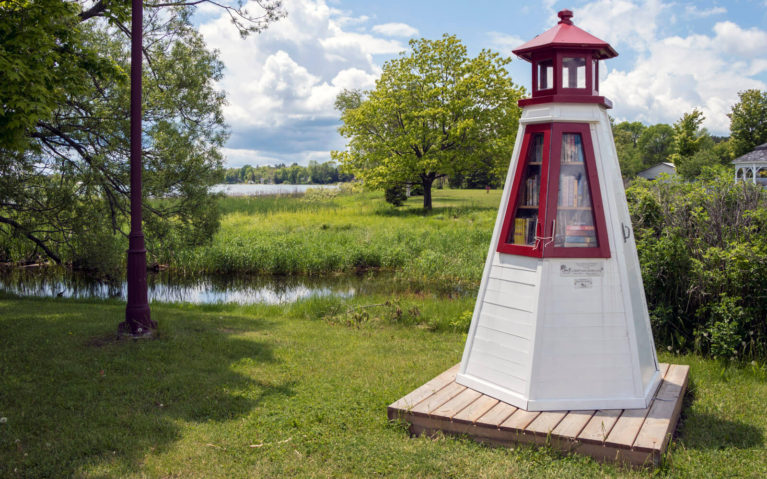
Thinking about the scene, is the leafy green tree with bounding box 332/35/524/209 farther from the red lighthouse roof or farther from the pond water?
the red lighthouse roof

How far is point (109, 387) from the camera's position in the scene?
631 cm

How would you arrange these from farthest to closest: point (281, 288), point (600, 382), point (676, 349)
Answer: point (281, 288) → point (676, 349) → point (600, 382)

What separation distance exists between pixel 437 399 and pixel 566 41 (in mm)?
3764

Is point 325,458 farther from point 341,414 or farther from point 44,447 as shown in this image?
point 44,447

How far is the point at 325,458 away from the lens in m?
4.78

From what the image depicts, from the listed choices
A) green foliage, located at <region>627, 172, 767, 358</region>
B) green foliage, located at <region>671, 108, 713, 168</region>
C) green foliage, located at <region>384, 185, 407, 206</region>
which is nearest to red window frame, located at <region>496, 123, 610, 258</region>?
green foliage, located at <region>627, 172, 767, 358</region>

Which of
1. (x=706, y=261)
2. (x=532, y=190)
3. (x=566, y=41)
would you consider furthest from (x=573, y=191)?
(x=706, y=261)

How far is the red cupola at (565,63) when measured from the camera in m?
5.45

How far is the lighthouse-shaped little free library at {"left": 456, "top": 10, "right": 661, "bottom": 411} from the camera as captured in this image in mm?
5316

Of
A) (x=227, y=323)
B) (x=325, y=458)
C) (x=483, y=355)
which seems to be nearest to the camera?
(x=325, y=458)

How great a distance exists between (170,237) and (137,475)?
33.0 feet

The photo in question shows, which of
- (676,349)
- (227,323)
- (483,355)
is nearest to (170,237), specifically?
(227,323)

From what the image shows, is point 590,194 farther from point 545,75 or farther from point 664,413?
point 664,413

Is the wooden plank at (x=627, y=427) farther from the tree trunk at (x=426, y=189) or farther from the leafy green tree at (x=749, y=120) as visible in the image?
the leafy green tree at (x=749, y=120)
